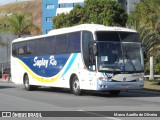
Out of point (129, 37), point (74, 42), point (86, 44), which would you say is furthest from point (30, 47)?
point (129, 37)

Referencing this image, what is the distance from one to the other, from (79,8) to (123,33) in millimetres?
48667

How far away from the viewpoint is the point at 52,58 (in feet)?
86.5

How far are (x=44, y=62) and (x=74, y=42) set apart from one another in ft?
13.9

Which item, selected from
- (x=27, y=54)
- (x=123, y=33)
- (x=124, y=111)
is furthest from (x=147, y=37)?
(x=124, y=111)

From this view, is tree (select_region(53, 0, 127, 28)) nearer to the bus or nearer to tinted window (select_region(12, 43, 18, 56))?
tinted window (select_region(12, 43, 18, 56))

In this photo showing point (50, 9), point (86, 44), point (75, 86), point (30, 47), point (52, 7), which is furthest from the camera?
point (50, 9)

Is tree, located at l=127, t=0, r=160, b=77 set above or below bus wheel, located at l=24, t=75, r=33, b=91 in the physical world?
above

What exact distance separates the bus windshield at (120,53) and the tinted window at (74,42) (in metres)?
1.58

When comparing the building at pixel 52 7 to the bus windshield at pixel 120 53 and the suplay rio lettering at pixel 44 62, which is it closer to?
the suplay rio lettering at pixel 44 62

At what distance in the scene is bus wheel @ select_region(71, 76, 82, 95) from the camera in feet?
77.3

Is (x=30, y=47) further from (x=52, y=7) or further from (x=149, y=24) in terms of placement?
(x=52, y=7)

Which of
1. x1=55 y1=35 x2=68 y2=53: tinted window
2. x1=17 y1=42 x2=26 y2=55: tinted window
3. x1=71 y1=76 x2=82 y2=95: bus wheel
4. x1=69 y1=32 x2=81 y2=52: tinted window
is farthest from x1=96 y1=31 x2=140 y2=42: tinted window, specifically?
x1=17 y1=42 x2=26 y2=55: tinted window

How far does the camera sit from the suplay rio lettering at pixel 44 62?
26.3 m

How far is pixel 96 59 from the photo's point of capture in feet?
72.0
